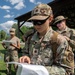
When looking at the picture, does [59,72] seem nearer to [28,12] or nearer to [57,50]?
[57,50]

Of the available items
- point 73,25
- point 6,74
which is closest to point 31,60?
point 6,74

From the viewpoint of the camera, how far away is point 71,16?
1582 cm

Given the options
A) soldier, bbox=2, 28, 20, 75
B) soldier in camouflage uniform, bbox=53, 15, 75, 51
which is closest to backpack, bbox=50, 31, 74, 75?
soldier in camouflage uniform, bbox=53, 15, 75, 51

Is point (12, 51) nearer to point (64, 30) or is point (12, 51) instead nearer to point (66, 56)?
point (64, 30)

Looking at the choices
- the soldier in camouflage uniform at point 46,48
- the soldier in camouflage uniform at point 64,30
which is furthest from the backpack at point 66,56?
the soldier in camouflage uniform at point 64,30

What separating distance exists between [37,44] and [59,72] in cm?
36

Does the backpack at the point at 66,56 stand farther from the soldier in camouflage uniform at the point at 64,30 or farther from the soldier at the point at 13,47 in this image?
the soldier at the point at 13,47

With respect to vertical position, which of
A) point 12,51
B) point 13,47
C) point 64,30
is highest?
point 64,30

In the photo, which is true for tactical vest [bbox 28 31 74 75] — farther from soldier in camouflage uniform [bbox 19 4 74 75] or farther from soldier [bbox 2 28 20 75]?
soldier [bbox 2 28 20 75]

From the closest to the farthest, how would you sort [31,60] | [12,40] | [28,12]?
[31,60] → [12,40] → [28,12]

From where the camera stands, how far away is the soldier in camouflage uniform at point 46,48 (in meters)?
2.52

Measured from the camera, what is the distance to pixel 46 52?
2615 mm

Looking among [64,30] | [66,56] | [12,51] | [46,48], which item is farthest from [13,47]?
[66,56]

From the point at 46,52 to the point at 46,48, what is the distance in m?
0.04
